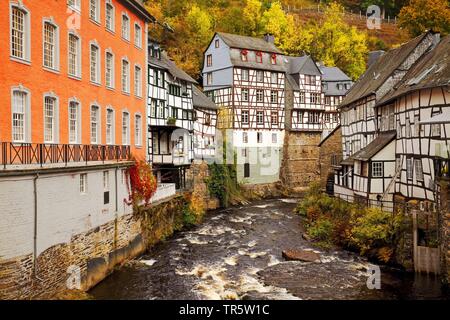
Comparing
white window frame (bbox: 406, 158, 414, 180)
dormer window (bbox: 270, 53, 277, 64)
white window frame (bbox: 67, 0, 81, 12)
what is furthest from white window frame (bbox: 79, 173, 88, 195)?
dormer window (bbox: 270, 53, 277, 64)

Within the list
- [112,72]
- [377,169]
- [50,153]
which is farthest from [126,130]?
[377,169]

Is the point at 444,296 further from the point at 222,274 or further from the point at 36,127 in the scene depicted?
the point at 36,127

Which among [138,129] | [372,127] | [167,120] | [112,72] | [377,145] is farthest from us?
[167,120]

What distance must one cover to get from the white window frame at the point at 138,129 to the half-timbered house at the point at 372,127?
43.4 feet

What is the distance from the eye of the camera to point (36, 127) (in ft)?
51.3

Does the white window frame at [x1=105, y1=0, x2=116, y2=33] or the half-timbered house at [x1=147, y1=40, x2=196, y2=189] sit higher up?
the white window frame at [x1=105, y1=0, x2=116, y2=33]

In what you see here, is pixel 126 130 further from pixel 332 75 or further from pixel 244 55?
pixel 332 75

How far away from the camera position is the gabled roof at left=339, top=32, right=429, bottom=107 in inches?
1108

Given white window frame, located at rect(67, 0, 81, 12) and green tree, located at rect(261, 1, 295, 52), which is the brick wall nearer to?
green tree, located at rect(261, 1, 295, 52)

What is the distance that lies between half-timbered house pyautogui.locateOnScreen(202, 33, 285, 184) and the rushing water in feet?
63.1

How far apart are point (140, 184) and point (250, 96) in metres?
25.7

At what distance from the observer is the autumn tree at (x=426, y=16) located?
188ft

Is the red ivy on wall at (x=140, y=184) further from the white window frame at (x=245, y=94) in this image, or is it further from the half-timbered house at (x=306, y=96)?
the half-timbered house at (x=306, y=96)

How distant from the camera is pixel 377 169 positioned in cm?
2592
